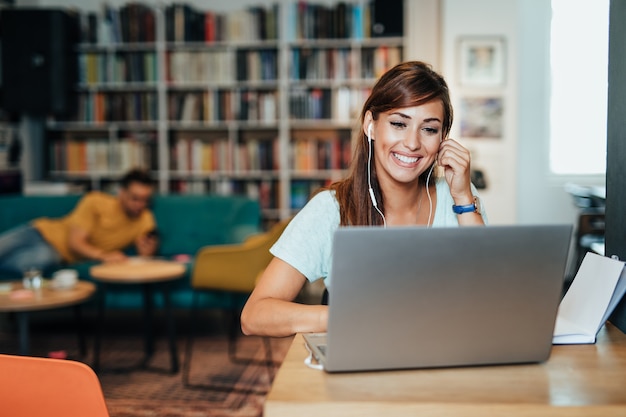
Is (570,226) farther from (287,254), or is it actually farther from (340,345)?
(287,254)

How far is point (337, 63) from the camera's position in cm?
Result: 556

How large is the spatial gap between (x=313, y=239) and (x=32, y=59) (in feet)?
15.2

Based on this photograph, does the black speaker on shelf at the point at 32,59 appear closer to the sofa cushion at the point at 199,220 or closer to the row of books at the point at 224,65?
the row of books at the point at 224,65

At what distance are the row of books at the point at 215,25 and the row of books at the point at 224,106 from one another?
1.49 feet

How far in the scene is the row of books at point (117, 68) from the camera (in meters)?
5.70

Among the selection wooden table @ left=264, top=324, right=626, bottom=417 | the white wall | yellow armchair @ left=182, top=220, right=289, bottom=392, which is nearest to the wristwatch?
wooden table @ left=264, top=324, right=626, bottom=417

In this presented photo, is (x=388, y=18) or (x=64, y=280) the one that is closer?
(x=64, y=280)

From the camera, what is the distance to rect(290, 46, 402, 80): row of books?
552 centimetres

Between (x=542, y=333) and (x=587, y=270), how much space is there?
35 centimetres

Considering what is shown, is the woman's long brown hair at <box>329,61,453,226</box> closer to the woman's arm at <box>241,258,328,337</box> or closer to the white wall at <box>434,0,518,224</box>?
the woman's arm at <box>241,258,328,337</box>

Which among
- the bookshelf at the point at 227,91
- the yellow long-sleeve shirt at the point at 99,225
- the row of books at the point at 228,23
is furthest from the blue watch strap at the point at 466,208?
the row of books at the point at 228,23

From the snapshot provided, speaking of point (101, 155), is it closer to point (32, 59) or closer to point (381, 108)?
point (32, 59)

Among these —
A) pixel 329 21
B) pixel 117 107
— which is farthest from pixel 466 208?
pixel 117 107

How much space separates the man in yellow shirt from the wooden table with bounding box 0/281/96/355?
0.61 meters
